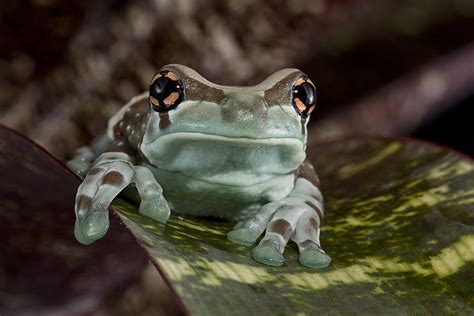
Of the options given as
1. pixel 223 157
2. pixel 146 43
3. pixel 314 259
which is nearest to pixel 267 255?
pixel 314 259

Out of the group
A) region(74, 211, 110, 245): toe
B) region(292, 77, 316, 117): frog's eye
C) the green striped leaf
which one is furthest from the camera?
region(292, 77, 316, 117): frog's eye

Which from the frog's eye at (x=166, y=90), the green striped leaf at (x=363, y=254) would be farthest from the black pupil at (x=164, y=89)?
the green striped leaf at (x=363, y=254)

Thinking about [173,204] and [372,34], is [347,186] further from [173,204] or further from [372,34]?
[372,34]

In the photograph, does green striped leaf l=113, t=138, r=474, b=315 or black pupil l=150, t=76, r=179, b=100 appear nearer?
green striped leaf l=113, t=138, r=474, b=315

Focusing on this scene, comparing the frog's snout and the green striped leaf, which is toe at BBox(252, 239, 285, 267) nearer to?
the green striped leaf

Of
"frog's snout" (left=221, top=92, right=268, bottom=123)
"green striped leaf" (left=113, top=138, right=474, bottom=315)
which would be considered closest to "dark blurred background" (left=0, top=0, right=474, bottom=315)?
"green striped leaf" (left=113, top=138, right=474, bottom=315)

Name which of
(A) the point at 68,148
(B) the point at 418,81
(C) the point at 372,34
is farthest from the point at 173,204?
(B) the point at 418,81
